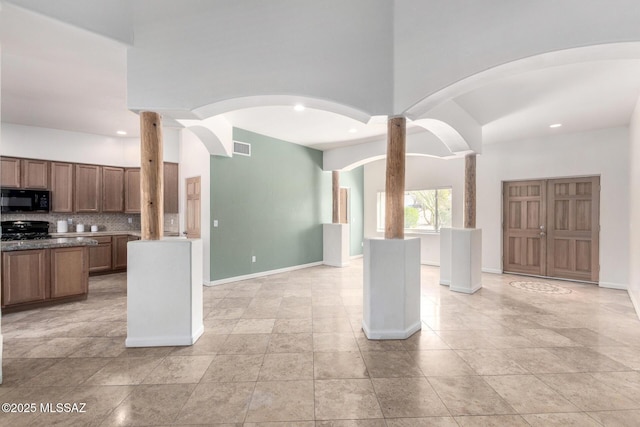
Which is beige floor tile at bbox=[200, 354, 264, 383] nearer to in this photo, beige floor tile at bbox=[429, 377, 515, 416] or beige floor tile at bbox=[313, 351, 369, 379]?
beige floor tile at bbox=[313, 351, 369, 379]

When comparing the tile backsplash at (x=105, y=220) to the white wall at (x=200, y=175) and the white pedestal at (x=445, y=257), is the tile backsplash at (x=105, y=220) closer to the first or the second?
the white wall at (x=200, y=175)

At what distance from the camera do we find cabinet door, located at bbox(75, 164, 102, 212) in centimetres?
609

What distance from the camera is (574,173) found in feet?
18.5

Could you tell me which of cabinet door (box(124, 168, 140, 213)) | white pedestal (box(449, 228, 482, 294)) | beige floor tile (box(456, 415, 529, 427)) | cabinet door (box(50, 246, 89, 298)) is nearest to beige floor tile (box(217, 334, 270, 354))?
beige floor tile (box(456, 415, 529, 427))

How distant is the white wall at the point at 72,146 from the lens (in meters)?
5.49

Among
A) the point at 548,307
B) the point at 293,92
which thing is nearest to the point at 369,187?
the point at 548,307

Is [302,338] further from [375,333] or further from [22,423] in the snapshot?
[22,423]

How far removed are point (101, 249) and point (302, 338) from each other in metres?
5.44

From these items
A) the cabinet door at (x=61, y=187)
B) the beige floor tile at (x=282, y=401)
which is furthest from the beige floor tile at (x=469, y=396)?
the cabinet door at (x=61, y=187)

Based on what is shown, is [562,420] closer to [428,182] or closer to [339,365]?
[339,365]

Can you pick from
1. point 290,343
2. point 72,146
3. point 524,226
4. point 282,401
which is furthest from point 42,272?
point 524,226

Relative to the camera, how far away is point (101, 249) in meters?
6.12

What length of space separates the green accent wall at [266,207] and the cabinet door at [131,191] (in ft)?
8.52

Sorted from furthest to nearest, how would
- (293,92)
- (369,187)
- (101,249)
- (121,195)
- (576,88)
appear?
(369,187), (121,195), (101,249), (576,88), (293,92)
